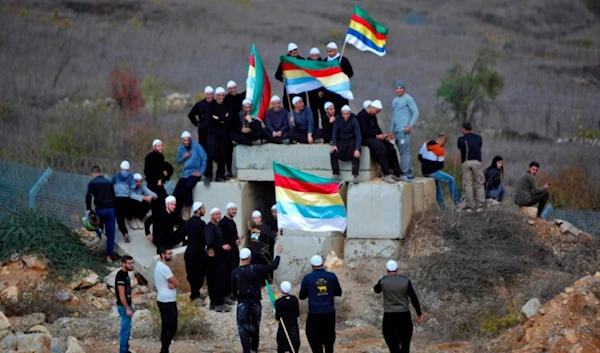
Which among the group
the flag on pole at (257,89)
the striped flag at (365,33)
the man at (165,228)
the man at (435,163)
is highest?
the striped flag at (365,33)

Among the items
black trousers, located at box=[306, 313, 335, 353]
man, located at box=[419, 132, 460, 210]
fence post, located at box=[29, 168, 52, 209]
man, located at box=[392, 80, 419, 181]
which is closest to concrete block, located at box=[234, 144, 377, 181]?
man, located at box=[392, 80, 419, 181]

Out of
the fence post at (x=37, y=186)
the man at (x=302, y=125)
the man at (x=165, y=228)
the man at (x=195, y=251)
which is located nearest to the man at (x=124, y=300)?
the man at (x=195, y=251)

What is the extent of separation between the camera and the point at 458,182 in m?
34.9

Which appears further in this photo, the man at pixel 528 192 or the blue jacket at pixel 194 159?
the man at pixel 528 192

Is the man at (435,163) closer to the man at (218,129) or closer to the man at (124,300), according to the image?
the man at (218,129)

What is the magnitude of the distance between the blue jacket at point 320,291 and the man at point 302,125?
256 inches

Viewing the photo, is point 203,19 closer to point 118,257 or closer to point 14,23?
point 14,23

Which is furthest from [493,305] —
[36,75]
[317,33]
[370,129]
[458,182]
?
[317,33]

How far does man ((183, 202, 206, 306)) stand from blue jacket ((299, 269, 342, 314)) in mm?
4350

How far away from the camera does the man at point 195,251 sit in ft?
68.9

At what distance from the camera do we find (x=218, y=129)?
76.9 ft

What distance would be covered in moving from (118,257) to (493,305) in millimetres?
7217

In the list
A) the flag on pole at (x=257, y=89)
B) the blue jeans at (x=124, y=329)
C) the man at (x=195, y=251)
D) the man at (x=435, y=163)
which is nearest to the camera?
the blue jeans at (x=124, y=329)

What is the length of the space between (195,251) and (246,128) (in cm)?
313
